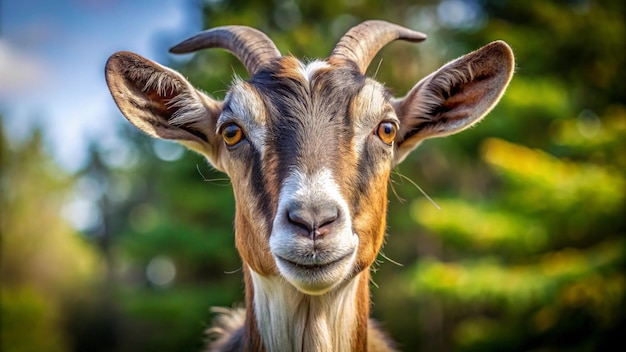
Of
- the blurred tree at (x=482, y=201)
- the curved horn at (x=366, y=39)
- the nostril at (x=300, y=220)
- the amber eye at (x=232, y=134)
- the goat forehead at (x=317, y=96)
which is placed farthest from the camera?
the blurred tree at (x=482, y=201)

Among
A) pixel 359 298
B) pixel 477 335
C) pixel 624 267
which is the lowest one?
pixel 477 335

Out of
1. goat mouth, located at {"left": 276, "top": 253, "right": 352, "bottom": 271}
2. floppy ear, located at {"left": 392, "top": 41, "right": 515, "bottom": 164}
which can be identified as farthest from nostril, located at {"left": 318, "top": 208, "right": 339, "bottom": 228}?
floppy ear, located at {"left": 392, "top": 41, "right": 515, "bottom": 164}

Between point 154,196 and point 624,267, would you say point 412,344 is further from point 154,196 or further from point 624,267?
point 154,196

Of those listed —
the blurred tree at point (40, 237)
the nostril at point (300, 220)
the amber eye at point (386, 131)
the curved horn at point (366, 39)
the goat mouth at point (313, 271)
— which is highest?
the curved horn at point (366, 39)

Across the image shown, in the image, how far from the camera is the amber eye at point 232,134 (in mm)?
3875

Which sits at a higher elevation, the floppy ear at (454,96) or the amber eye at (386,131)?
the floppy ear at (454,96)

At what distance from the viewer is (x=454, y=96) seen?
436cm

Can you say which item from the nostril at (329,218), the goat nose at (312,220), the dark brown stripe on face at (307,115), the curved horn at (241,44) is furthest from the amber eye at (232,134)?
the nostril at (329,218)

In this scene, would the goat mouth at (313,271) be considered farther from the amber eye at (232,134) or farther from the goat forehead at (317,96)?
the amber eye at (232,134)

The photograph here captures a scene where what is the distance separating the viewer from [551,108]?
1560 centimetres

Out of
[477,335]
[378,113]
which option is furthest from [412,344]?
[378,113]

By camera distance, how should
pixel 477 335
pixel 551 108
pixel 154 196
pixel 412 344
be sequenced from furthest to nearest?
1. pixel 154 196
2. pixel 412 344
3. pixel 551 108
4. pixel 477 335

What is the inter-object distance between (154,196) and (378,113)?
35.0 meters

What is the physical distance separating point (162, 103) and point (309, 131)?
132cm
